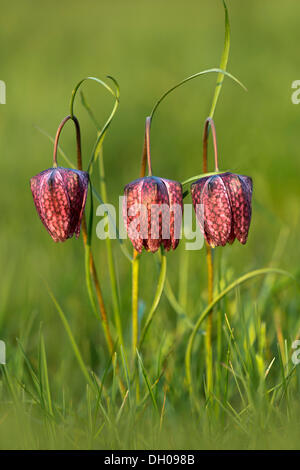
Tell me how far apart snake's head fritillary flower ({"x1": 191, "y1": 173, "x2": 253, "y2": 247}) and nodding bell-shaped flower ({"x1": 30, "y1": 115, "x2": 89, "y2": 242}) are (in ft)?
0.65

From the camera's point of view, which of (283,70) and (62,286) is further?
(283,70)

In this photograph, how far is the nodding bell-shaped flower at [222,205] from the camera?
1.05 meters

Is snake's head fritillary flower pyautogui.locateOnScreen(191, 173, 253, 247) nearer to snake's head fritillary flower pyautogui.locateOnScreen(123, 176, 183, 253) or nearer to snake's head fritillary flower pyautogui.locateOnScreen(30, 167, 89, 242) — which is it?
snake's head fritillary flower pyautogui.locateOnScreen(123, 176, 183, 253)

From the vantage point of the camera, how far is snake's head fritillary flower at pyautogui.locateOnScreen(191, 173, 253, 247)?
41.4 inches

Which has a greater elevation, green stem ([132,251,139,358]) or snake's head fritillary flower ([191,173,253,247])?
snake's head fritillary flower ([191,173,253,247])

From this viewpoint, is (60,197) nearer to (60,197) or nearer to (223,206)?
(60,197)

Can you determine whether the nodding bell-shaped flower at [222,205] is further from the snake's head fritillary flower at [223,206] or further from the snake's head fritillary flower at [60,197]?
Answer: the snake's head fritillary flower at [60,197]

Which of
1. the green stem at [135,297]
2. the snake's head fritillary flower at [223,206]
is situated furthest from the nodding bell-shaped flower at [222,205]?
the green stem at [135,297]

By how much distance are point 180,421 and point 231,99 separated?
249 cm

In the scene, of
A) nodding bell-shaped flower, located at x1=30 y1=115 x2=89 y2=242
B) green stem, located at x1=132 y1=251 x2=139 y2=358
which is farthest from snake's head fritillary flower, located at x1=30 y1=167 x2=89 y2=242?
green stem, located at x1=132 y1=251 x2=139 y2=358

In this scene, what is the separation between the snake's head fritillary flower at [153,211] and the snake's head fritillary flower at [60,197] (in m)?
0.08

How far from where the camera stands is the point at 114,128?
331 centimetres
